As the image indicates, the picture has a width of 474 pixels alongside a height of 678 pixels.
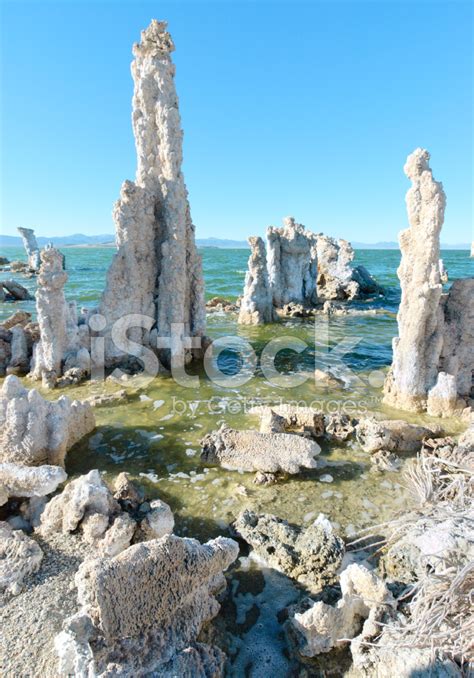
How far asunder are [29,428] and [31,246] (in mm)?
48515

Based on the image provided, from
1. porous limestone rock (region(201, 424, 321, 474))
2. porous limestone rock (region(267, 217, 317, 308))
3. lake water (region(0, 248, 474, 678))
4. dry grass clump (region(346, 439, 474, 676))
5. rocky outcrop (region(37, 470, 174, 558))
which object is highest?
porous limestone rock (region(267, 217, 317, 308))

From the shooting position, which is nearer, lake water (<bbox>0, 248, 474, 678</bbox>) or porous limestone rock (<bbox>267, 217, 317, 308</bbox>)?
lake water (<bbox>0, 248, 474, 678</bbox>)

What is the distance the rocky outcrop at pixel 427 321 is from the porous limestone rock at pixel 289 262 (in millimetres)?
12115

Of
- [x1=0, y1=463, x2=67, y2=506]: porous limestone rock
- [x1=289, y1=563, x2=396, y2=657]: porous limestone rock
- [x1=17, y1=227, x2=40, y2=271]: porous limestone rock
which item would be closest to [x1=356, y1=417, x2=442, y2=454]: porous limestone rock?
[x1=289, y1=563, x2=396, y2=657]: porous limestone rock

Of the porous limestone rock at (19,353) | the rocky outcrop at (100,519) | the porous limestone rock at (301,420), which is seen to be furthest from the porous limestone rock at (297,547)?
the porous limestone rock at (19,353)

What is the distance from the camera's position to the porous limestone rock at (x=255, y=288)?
672 inches

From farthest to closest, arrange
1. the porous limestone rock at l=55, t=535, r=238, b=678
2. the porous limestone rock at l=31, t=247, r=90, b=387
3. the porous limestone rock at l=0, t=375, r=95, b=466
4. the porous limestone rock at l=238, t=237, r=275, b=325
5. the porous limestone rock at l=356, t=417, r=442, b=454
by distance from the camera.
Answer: the porous limestone rock at l=238, t=237, r=275, b=325 < the porous limestone rock at l=31, t=247, r=90, b=387 < the porous limestone rock at l=356, t=417, r=442, b=454 < the porous limestone rock at l=0, t=375, r=95, b=466 < the porous limestone rock at l=55, t=535, r=238, b=678

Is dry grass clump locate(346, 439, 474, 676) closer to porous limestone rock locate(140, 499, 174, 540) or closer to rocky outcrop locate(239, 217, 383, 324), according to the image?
porous limestone rock locate(140, 499, 174, 540)

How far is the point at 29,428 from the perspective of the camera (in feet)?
16.9

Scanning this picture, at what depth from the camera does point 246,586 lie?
372 cm

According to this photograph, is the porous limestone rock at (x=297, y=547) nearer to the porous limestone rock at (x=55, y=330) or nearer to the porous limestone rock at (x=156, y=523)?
the porous limestone rock at (x=156, y=523)

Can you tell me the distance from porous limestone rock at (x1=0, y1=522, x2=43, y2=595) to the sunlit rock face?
249 inches

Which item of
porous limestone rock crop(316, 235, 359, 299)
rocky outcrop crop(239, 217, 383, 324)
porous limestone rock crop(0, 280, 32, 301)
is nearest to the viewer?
rocky outcrop crop(239, 217, 383, 324)

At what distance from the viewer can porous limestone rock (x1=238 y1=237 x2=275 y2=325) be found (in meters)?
17.1
